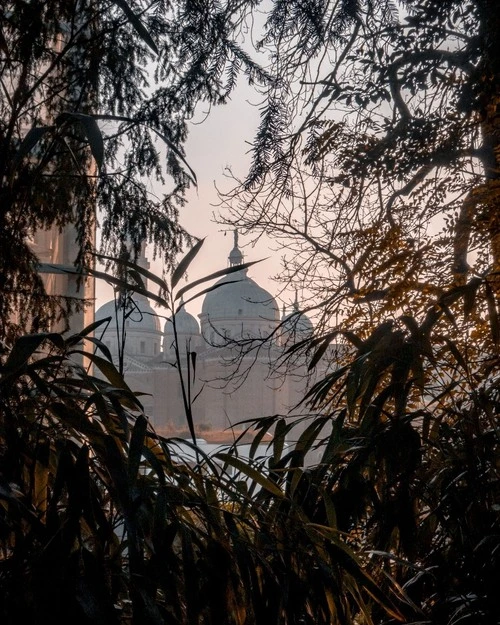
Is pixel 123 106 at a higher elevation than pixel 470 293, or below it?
higher

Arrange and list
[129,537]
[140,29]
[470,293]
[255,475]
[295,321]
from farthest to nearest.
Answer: [295,321]
[470,293]
[140,29]
[255,475]
[129,537]

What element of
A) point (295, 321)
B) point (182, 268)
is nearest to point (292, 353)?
point (182, 268)

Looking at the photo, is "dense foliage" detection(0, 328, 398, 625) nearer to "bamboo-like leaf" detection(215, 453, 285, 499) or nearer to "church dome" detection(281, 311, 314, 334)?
"bamboo-like leaf" detection(215, 453, 285, 499)

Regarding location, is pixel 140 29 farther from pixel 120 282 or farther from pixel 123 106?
pixel 123 106

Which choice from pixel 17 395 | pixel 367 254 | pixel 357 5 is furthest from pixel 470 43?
pixel 17 395

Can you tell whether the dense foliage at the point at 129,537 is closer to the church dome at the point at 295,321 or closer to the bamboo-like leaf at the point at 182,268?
the bamboo-like leaf at the point at 182,268

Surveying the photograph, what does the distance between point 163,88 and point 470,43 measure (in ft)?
3.15

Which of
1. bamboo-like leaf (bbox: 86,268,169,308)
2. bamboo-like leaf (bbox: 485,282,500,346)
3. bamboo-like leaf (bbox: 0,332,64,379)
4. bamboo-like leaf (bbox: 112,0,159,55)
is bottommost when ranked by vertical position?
bamboo-like leaf (bbox: 0,332,64,379)

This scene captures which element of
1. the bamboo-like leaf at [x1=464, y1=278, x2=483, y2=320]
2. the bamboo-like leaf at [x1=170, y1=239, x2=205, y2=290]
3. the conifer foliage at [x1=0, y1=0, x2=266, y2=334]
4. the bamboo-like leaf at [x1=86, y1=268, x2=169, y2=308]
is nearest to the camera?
the bamboo-like leaf at [x1=86, y1=268, x2=169, y2=308]

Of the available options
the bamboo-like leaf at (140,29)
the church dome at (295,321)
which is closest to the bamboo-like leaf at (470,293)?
the bamboo-like leaf at (140,29)

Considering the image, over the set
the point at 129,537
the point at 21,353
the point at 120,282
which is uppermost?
the point at 120,282

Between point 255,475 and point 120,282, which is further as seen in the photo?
point 120,282

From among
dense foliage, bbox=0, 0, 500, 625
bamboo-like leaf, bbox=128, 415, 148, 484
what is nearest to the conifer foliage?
dense foliage, bbox=0, 0, 500, 625

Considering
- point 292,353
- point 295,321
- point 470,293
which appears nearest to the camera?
point 470,293
